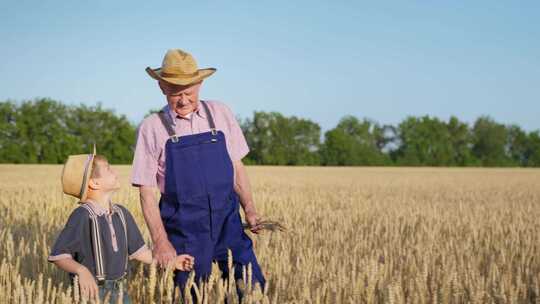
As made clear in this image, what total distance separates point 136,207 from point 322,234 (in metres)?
3.90

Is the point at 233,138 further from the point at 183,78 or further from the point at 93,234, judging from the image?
the point at 93,234

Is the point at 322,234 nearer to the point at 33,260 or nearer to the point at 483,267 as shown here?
the point at 483,267

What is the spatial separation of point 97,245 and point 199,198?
0.58 meters

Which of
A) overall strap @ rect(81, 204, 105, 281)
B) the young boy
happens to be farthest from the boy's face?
overall strap @ rect(81, 204, 105, 281)

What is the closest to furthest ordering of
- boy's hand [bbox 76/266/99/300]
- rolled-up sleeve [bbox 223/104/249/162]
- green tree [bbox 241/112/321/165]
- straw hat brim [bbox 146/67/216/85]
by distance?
boy's hand [bbox 76/266/99/300]
straw hat brim [bbox 146/67/216/85]
rolled-up sleeve [bbox 223/104/249/162]
green tree [bbox 241/112/321/165]

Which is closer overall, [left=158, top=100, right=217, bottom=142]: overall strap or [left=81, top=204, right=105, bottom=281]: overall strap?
[left=81, top=204, right=105, bottom=281]: overall strap

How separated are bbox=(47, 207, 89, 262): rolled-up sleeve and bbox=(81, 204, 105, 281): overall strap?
0.03 metres

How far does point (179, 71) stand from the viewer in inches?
116

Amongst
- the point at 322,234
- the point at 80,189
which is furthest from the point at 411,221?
the point at 80,189

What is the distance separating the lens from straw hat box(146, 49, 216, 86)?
293cm

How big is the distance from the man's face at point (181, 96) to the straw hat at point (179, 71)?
0.06 m

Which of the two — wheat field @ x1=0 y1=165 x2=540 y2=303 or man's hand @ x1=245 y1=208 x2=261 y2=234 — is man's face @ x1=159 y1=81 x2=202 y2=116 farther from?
wheat field @ x1=0 y1=165 x2=540 y2=303

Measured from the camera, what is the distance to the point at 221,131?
10.3ft

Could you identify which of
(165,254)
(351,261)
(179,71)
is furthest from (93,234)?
(351,261)
